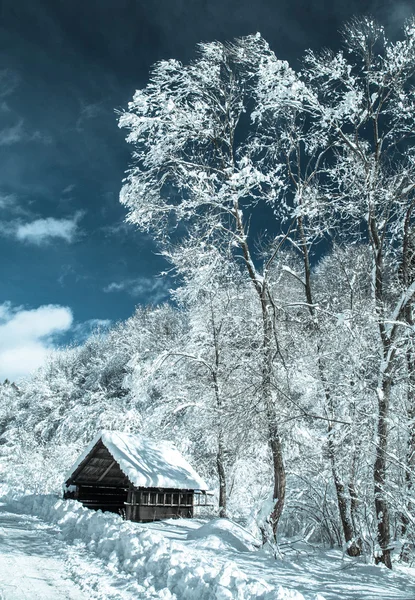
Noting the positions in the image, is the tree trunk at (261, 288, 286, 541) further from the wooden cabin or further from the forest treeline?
the wooden cabin

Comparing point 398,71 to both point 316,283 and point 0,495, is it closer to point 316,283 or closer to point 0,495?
point 316,283

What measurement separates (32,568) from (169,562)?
7.63 feet

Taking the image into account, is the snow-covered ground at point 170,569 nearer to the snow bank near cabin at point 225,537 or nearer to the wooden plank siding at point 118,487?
the snow bank near cabin at point 225,537

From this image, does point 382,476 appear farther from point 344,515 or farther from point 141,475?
point 141,475

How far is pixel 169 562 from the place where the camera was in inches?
245

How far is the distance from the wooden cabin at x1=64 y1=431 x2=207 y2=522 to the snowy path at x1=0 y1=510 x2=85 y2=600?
427 centimetres

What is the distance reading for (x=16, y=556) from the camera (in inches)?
296

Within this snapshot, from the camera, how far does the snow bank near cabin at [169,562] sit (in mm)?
4996

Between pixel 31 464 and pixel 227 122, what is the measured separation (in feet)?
94.4

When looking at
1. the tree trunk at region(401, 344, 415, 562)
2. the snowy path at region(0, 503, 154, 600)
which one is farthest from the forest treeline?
the snowy path at region(0, 503, 154, 600)

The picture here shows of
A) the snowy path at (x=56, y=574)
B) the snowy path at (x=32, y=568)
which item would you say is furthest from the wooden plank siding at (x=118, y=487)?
the snowy path at (x=56, y=574)

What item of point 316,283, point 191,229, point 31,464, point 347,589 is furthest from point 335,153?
point 31,464

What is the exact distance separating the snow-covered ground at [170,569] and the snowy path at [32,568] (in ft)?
0.04

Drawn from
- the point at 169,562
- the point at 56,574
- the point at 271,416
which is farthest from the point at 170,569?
the point at 271,416
